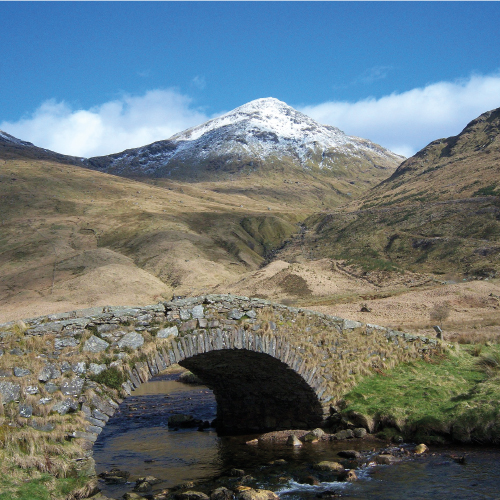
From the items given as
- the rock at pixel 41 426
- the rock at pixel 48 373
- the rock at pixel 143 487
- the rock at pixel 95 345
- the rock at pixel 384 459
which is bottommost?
the rock at pixel 143 487

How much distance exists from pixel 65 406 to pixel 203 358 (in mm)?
5370

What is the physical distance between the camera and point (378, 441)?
14.3 metres

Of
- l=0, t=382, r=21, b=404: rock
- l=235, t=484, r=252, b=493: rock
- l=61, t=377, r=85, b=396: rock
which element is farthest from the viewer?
l=235, t=484, r=252, b=493: rock

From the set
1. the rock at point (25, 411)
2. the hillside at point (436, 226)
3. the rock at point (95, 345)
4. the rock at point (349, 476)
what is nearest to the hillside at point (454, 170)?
the hillside at point (436, 226)

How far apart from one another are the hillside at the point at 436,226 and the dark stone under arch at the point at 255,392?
4254 centimetres

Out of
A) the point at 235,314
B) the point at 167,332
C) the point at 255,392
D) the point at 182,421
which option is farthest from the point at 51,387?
the point at 182,421

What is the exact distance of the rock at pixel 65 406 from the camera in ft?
34.3

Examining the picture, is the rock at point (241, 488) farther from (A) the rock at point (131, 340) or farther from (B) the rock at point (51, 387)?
(B) the rock at point (51, 387)

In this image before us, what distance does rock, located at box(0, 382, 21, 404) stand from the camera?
390 inches

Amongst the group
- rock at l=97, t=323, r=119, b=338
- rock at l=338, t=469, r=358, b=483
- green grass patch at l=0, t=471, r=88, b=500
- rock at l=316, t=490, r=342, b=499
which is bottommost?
rock at l=316, t=490, r=342, b=499

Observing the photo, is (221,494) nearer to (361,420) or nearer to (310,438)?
(310,438)

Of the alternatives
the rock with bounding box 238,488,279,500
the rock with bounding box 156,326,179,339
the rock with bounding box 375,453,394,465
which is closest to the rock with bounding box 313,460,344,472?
the rock with bounding box 375,453,394,465

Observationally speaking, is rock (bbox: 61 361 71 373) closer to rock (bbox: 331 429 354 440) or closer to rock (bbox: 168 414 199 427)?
rock (bbox: 331 429 354 440)

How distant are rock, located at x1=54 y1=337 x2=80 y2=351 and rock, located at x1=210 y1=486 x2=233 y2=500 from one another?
4.70m
